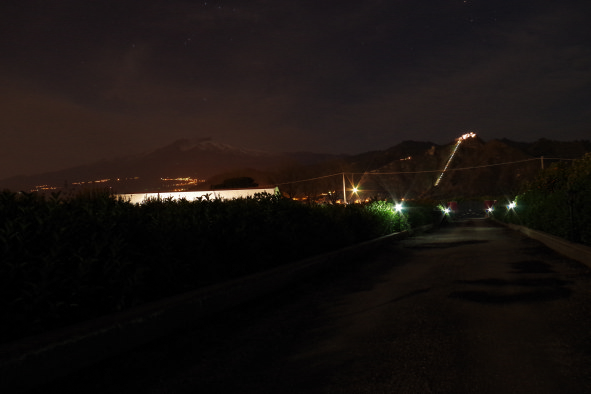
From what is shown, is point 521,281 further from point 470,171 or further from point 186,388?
point 470,171

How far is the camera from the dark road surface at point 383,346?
170 inches

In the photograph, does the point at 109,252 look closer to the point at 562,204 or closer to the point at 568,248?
the point at 568,248

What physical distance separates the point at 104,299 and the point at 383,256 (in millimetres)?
11039

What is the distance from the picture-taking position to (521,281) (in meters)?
9.61

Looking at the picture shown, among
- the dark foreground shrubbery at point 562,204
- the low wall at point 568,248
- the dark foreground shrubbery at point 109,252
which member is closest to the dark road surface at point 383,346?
the dark foreground shrubbery at point 109,252

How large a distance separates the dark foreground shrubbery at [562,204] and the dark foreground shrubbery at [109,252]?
351 inches

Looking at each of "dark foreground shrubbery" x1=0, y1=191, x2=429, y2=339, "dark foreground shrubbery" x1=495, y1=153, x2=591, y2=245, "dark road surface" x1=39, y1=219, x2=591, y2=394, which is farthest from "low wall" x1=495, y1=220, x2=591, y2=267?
"dark foreground shrubbery" x1=0, y1=191, x2=429, y2=339

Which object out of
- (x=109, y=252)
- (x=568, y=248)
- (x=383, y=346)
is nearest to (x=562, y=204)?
(x=568, y=248)

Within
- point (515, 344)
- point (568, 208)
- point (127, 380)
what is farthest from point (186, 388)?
point (568, 208)

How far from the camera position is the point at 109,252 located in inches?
239

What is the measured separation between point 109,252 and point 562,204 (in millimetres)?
14965

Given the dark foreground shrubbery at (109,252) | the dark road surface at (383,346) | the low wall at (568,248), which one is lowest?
the low wall at (568,248)

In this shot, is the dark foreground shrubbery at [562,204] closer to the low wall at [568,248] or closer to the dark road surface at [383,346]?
the low wall at [568,248]

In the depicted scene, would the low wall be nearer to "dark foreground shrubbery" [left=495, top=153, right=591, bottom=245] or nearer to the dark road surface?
"dark foreground shrubbery" [left=495, top=153, right=591, bottom=245]
